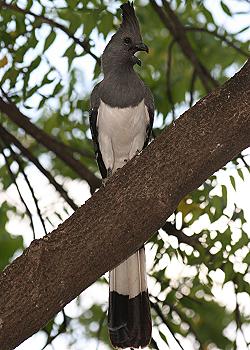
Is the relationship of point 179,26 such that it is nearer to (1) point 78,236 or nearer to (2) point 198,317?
(2) point 198,317

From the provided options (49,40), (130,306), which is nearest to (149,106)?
(49,40)

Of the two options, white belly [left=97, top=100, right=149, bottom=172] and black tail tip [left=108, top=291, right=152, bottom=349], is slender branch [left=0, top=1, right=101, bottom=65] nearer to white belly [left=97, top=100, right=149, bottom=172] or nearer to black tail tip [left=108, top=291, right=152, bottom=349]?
white belly [left=97, top=100, right=149, bottom=172]

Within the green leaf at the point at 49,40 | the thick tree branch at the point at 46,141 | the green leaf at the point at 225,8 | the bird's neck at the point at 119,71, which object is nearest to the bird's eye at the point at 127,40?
the bird's neck at the point at 119,71

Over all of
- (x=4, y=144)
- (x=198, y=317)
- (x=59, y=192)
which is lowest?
(x=198, y=317)

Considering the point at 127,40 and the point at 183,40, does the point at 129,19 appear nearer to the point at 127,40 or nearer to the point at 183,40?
the point at 127,40

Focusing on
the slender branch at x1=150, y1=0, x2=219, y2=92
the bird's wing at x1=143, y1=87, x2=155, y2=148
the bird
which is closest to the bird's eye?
the bird

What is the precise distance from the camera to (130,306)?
3.37 m

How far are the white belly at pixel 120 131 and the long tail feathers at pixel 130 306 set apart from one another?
1.72 ft

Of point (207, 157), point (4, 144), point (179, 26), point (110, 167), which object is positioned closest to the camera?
point (207, 157)

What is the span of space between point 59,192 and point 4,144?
424 mm

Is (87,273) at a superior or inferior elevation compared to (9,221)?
inferior

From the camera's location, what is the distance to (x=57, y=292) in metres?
2.71

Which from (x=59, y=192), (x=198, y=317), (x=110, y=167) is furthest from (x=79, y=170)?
(x=198, y=317)

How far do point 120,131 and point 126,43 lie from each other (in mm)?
463
